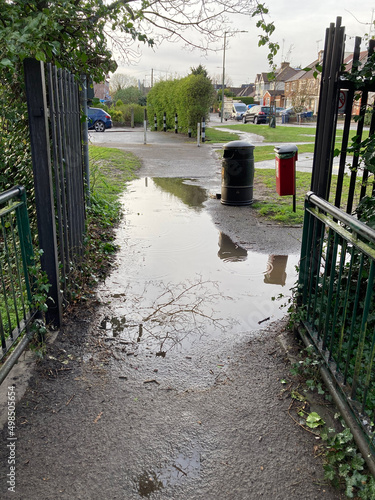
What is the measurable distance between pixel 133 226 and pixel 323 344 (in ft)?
15.5

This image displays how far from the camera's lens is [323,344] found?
299 cm

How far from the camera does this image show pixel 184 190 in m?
10.3

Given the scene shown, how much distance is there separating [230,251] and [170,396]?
10.8 ft

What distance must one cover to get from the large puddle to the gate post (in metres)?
0.59

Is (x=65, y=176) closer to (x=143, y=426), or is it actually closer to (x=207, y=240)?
(x=143, y=426)

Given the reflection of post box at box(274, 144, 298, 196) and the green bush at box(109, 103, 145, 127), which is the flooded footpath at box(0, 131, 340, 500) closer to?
the reflection of post box at box(274, 144, 298, 196)

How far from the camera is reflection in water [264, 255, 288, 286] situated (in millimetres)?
5076

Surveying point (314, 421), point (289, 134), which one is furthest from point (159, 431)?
point (289, 134)

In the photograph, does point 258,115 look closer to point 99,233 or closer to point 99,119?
point 99,119

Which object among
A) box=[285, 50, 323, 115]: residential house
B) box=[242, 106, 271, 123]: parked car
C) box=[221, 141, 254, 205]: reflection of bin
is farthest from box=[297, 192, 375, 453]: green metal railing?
box=[242, 106, 271, 123]: parked car

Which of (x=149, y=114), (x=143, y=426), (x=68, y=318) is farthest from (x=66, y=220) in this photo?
(x=149, y=114)

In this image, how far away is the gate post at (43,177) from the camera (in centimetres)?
318

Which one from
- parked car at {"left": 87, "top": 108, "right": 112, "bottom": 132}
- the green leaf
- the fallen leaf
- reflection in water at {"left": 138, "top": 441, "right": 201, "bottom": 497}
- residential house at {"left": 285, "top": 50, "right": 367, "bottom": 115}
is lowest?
reflection in water at {"left": 138, "top": 441, "right": 201, "bottom": 497}

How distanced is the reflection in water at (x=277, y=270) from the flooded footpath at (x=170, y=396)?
2cm
